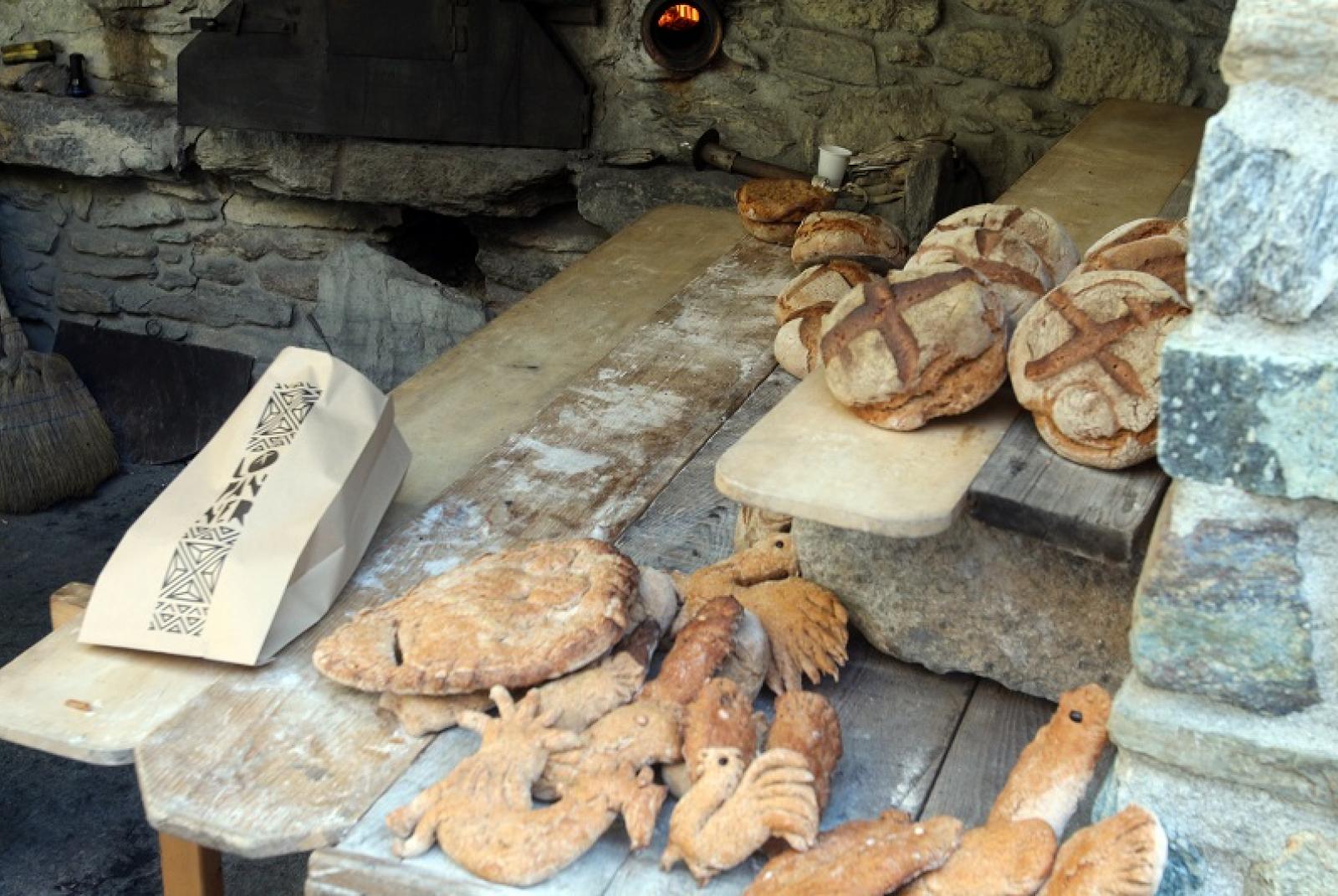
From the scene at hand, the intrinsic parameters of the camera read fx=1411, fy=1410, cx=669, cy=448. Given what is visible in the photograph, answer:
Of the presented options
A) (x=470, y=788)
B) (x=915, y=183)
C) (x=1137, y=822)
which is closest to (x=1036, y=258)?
(x=1137, y=822)

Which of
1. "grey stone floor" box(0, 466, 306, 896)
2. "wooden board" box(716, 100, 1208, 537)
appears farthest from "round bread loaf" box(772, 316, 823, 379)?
"grey stone floor" box(0, 466, 306, 896)

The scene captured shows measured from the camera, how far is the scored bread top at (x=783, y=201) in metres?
3.07

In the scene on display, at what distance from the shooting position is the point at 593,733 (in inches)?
59.1

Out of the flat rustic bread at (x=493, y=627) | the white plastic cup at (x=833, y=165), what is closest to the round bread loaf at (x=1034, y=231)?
the flat rustic bread at (x=493, y=627)

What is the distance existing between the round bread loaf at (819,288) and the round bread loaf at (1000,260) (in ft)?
1.57

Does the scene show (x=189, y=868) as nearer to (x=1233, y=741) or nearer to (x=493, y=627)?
(x=493, y=627)

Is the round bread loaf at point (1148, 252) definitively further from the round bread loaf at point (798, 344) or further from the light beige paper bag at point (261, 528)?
the light beige paper bag at point (261, 528)

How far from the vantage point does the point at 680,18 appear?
3980mm

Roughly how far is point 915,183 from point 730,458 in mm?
2158

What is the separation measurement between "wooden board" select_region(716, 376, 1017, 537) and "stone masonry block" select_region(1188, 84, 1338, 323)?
456 millimetres

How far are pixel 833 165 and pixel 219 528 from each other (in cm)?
224

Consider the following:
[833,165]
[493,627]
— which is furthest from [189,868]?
[833,165]

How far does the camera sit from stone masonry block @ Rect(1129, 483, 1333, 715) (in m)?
1.22

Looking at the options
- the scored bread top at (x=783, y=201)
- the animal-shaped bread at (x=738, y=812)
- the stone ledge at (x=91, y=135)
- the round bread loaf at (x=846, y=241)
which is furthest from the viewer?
the stone ledge at (x=91, y=135)
